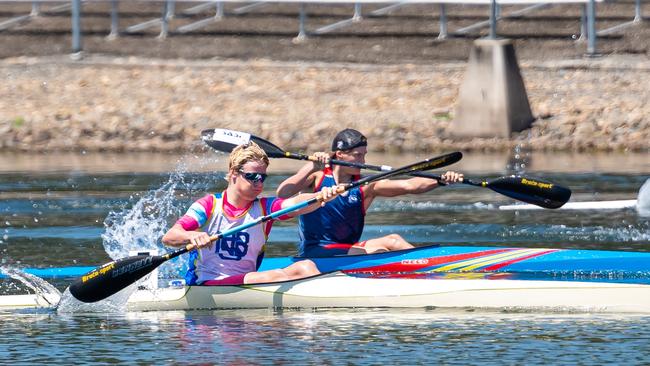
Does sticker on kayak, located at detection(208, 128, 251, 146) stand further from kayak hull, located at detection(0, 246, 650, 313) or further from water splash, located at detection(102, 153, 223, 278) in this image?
kayak hull, located at detection(0, 246, 650, 313)

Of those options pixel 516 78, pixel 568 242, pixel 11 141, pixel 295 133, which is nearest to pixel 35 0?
pixel 11 141

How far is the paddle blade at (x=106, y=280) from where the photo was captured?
41.3 feet

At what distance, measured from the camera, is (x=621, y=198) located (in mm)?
20078

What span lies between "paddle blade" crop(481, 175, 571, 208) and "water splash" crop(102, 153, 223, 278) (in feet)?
9.46

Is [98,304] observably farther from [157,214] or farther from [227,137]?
[157,214]

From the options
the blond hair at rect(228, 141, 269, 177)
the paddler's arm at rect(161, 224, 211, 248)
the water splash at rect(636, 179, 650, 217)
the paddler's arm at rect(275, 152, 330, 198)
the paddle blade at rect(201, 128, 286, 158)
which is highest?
the paddle blade at rect(201, 128, 286, 158)

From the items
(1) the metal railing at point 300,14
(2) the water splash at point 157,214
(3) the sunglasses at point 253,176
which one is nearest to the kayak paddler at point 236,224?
(3) the sunglasses at point 253,176

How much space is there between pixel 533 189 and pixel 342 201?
1.75 m

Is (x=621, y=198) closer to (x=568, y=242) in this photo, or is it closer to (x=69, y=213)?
(x=568, y=242)

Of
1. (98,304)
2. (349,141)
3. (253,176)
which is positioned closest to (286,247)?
(349,141)

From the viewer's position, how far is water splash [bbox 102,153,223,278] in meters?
15.7

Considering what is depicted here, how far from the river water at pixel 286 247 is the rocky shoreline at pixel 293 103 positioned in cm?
103

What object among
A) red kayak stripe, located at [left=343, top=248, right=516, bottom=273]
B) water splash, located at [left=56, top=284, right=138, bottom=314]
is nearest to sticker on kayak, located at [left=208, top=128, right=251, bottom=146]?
red kayak stripe, located at [left=343, top=248, right=516, bottom=273]

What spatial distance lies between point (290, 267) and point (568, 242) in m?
4.33
